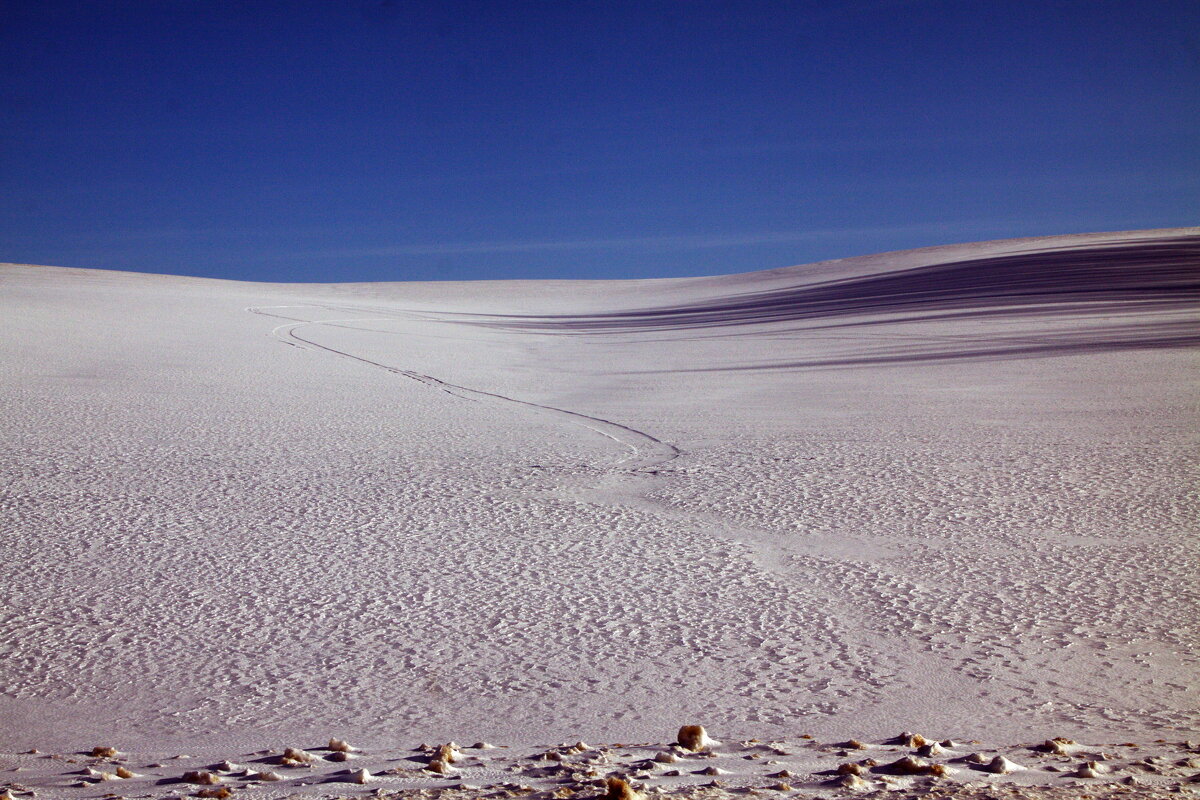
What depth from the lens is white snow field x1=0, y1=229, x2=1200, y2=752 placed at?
2.25m

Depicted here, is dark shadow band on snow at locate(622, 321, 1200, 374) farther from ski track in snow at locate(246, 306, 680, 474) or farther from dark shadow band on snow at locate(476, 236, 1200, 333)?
dark shadow band on snow at locate(476, 236, 1200, 333)

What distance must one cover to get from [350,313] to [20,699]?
19440 mm

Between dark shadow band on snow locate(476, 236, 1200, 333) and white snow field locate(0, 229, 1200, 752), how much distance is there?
9872 millimetres

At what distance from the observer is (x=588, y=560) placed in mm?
3354

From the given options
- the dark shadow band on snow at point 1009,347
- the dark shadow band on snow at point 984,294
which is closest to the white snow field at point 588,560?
the dark shadow band on snow at point 1009,347

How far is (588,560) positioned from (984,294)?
1917 centimetres

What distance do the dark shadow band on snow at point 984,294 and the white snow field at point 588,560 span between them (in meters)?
9.87

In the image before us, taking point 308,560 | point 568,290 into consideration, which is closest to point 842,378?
point 308,560

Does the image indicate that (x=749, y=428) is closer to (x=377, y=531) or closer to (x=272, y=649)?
(x=377, y=531)

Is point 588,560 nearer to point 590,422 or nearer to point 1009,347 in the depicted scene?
point 590,422

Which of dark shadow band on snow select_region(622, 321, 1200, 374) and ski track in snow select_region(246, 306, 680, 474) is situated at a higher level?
dark shadow band on snow select_region(622, 321, 1200, 374)

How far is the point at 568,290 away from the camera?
46.1 metres

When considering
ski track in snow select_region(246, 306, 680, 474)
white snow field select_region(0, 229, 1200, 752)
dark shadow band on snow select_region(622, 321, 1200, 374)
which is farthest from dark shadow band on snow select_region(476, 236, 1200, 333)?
ski track in snow select_region(246, 306, 680, 474)

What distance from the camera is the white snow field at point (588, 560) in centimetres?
225
